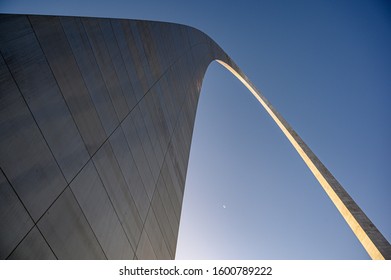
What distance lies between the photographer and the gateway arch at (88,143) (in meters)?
5.42

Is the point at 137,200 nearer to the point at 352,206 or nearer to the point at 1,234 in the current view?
the point at 1,234

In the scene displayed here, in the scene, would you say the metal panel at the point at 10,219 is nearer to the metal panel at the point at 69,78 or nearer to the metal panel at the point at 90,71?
the metal panel at the point at 69,78

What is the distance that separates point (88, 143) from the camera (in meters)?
7.83

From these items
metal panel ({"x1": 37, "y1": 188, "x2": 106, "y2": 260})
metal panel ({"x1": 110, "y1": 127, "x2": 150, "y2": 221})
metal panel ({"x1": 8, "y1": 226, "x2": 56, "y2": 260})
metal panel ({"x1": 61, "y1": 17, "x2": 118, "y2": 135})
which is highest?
metal panel ({"x1": 61, "y1": 17, "x2": 118, "y2": 135})

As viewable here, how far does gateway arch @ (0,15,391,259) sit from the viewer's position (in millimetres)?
5418

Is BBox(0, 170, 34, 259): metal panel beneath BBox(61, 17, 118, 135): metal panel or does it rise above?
beneath

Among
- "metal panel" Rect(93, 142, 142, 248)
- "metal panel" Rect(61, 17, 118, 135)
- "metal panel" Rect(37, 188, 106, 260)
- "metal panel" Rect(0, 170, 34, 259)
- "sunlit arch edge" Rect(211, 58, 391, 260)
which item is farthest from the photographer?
"sunlit arch edge" Rect(211, 58, 391, 260)

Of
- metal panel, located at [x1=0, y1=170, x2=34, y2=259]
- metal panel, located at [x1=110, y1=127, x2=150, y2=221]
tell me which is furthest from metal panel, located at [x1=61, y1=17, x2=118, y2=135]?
metal panel, located at [x1=0, y1=170, x2=34, y2=259]

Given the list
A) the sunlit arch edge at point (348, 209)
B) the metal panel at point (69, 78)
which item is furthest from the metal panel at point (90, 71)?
the sunlit arch edge at point (348, 209)

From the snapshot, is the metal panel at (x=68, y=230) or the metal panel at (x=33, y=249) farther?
the metal panel at (x=68, y=230)

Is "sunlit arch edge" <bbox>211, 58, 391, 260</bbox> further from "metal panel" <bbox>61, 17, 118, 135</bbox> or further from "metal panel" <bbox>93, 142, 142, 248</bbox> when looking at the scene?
"metal panel" <bbox>61, 17, 118, 135</bbox>

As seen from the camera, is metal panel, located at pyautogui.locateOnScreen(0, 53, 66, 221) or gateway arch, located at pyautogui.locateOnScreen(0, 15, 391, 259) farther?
gateway arch, located at pyautogui.locateOnScreen(0, 15, 391, 259)

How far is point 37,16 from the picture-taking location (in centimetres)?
637
